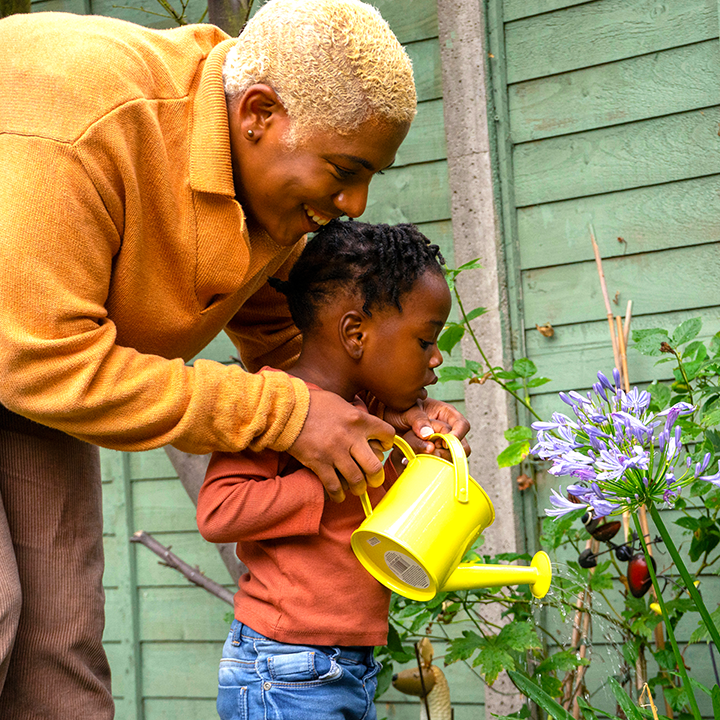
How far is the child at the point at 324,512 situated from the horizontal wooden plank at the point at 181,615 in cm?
154

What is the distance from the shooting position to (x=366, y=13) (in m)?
1.22

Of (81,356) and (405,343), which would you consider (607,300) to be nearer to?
(405,343)

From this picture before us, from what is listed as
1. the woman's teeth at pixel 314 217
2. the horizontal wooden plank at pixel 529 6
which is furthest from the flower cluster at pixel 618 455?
the horizontal wooden plank at pixel 529 6

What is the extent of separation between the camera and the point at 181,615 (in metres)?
2.90

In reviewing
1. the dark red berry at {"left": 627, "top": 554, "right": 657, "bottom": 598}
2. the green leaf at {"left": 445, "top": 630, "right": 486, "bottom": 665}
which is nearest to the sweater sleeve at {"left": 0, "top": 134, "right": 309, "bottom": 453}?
the green leaf at {"left": 445, "top": 630, "right": 486, "bottom": 665}

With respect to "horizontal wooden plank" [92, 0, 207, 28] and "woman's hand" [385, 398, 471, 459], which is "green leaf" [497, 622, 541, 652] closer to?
"woman's hand" [385, 398, 471, 459]

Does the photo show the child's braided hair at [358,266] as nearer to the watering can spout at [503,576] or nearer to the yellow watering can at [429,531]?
the yellow watering can at [429,531]

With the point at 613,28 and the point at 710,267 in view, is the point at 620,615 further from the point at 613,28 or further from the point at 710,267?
the point at 613,28

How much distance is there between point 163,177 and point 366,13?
37 cm

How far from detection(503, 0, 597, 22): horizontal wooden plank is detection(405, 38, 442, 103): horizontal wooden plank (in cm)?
23

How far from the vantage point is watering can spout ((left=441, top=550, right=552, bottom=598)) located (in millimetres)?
1302

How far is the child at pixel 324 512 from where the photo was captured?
126 centimetres

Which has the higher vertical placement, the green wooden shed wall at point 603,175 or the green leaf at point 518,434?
the green wooden shed wall at point 603,175

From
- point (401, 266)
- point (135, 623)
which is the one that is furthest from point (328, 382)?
point (135, 623)
